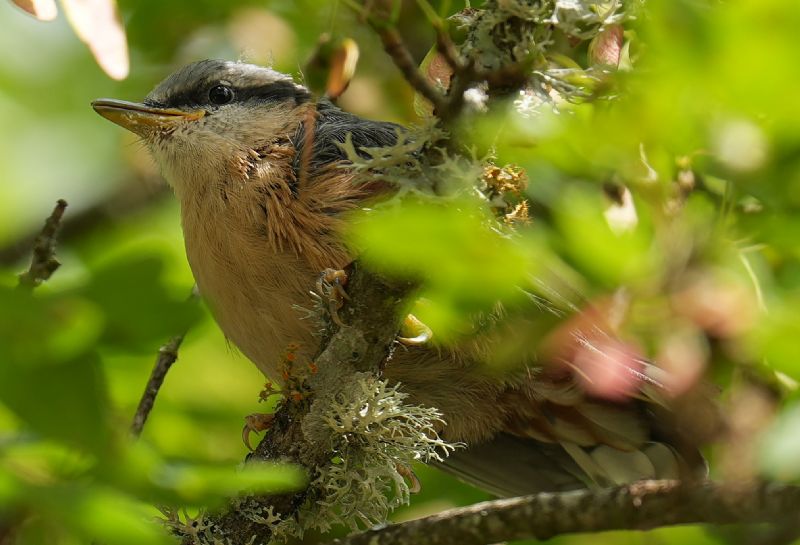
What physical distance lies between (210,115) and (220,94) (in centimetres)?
15

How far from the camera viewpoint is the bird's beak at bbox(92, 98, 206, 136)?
3.58 meters

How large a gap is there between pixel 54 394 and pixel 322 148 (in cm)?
187

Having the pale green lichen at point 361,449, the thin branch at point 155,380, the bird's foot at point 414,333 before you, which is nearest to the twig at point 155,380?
the thin branch at point 155,380

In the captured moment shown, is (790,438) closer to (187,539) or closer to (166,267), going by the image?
(166,267)

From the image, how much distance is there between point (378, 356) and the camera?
8.71 ft

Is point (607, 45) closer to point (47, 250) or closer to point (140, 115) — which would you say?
point (47, 250)

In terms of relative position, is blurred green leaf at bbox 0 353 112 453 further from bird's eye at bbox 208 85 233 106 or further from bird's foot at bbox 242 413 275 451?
bird's eye at bbox 208 85 233 106

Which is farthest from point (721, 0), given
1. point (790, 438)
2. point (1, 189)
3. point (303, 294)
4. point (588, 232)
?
point (1, 189)

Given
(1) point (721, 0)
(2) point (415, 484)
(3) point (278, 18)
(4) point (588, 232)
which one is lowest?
(2) point (415, 484)

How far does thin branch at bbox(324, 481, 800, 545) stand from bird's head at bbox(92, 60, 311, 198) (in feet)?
4.69

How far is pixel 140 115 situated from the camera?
11.9 ft

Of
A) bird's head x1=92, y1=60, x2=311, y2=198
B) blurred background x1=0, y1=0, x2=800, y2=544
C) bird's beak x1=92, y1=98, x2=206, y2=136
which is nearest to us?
blurred background x1=0, y1=0, x2=800, y2=544

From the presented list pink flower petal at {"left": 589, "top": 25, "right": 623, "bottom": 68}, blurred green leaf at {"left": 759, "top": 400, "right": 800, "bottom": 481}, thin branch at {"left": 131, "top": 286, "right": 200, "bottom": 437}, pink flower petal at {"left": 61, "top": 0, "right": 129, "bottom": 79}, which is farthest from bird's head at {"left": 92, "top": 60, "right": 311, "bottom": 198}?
blurred green leaf at {"left": 759, "top": 400, "right": 800, "bottom": 481}

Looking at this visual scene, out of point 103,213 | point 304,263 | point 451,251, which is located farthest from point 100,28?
point 103,213
